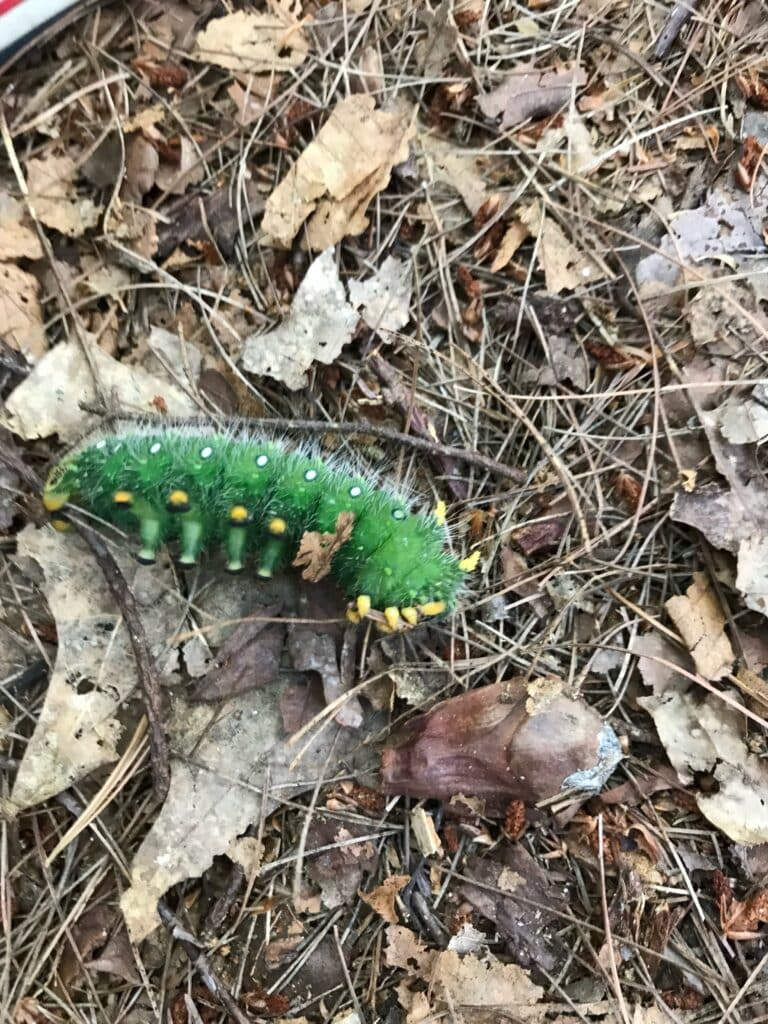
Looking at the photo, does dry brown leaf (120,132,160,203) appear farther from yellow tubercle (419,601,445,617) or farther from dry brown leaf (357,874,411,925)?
dry brown leaf (357,874,411,925)

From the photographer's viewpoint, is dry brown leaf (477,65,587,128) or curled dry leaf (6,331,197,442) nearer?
curled dry leaf (6,331,197,442)

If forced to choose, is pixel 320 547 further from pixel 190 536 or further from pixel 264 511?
pixel 190 536

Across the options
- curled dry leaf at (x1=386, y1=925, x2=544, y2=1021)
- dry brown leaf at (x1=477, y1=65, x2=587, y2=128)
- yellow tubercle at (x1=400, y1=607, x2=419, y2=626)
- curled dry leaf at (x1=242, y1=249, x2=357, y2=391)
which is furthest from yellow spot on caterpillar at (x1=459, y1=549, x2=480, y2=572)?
dry brown leaf at (x1=477, y1=65, x2=587, y2=128)

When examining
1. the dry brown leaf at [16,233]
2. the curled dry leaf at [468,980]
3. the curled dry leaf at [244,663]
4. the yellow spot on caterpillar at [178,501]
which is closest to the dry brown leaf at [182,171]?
the dry brown leaf at [16,233]

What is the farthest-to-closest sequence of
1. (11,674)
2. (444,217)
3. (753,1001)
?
(444,217)
(11,674)
(753,1001)

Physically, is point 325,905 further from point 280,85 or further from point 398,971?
point 280,85

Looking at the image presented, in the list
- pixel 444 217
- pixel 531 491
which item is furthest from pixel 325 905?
pixel 444 217
